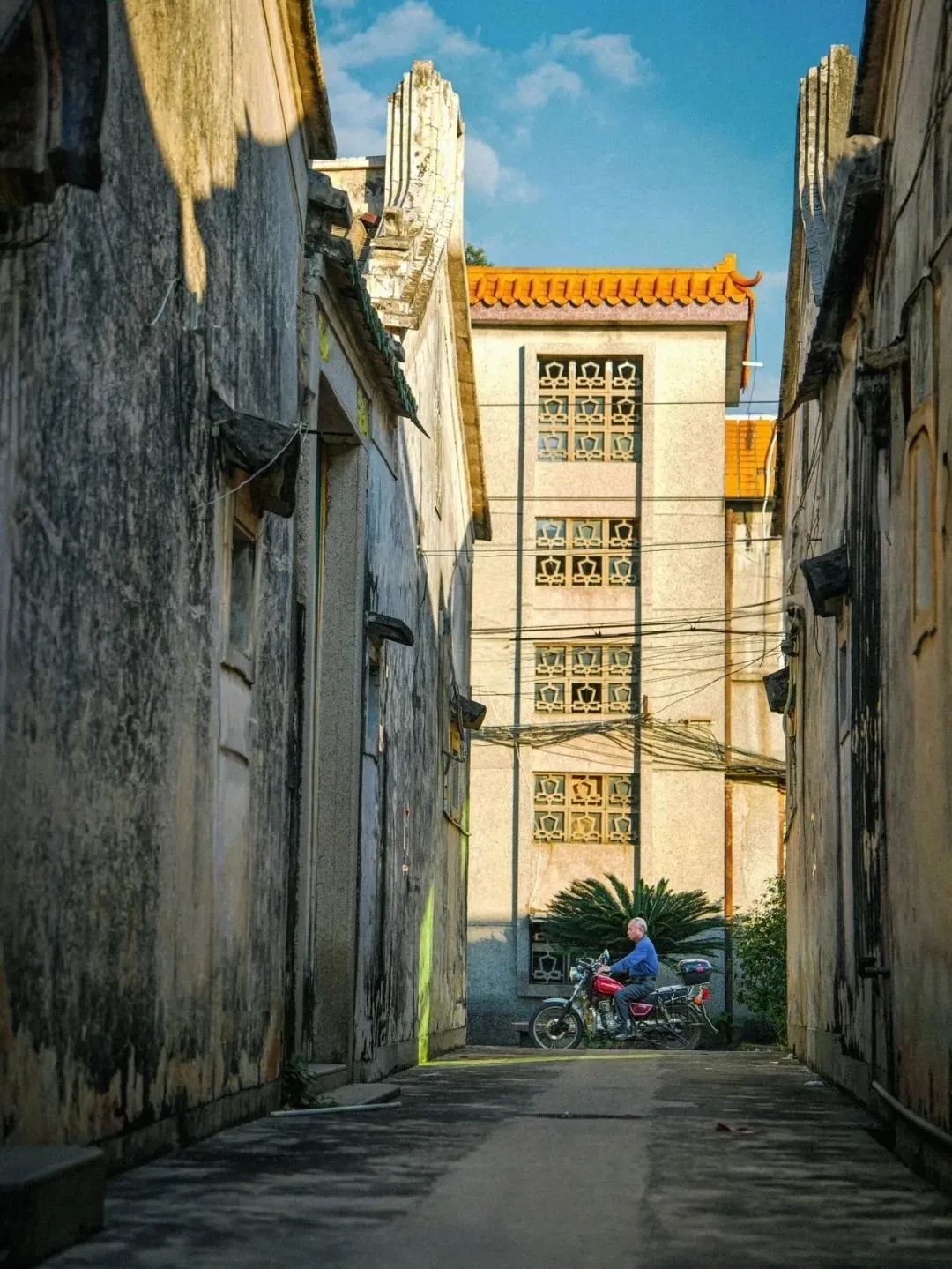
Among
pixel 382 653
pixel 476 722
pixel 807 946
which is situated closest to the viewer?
pixel 382 653

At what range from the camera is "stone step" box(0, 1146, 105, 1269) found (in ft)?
13.1

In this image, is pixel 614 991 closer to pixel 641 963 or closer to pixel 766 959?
pixel 641 963

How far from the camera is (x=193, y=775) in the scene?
24.5 feet

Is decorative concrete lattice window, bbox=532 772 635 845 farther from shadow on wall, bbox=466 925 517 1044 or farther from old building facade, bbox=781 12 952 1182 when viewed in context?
old building facade, bbox=781 12 952 1182

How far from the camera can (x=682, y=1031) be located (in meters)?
22.6

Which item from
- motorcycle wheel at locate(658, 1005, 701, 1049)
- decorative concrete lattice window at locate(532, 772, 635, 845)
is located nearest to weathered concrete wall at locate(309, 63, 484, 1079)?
motorcycle wheel at locate(658, 1005, 701, 1049)

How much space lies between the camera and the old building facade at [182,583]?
17.1 feet

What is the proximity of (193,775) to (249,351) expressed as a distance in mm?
2343

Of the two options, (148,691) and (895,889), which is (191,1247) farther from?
(895,889)

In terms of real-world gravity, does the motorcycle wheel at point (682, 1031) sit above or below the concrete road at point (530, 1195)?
below

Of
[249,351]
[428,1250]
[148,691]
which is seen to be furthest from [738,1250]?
[249,351]

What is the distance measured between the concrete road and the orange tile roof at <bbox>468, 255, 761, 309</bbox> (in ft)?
72.3

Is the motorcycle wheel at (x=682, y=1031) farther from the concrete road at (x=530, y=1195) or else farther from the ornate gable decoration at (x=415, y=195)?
the concrete road at (x=530, y=1195)

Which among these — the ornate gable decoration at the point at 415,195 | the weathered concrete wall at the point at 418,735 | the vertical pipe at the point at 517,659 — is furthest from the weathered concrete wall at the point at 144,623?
the vertical pipe at the point at 517,659
